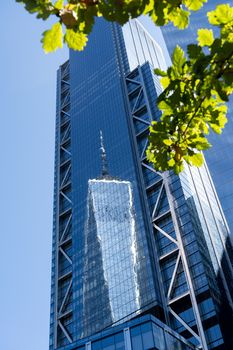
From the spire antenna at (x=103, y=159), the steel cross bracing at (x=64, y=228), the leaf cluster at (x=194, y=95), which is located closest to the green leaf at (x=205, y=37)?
the leaf cluster at (x=194, y=95)

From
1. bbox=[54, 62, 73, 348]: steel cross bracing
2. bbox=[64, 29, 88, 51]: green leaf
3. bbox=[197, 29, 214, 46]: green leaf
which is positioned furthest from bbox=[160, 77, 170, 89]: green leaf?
bbox=[54, 62, 73, 348]: steel cross bracing

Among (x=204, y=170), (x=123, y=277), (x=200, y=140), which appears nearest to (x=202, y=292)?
(x=123, y=277)

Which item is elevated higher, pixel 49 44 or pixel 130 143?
pixel 130 143

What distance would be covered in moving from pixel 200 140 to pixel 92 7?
2.17 m

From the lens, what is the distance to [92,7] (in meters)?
5.43

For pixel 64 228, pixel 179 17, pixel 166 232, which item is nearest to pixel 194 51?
pixel 179 17

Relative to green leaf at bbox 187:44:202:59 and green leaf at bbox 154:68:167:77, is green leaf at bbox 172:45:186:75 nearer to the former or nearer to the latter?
green leaf at bbox 154:68:167:77

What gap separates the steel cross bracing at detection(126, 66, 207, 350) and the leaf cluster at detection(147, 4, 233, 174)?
6747cm

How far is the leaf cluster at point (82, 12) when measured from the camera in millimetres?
5359

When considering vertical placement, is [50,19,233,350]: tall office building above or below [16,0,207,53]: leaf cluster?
above

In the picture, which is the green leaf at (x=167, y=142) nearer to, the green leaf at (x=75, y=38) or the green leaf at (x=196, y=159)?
the green leaf at (x=196, y=159)

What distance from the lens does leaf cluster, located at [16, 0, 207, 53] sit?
17.6 feet

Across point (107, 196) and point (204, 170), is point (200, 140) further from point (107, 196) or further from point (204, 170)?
point (204, 170)

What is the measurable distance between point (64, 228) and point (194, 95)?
4139 inches
